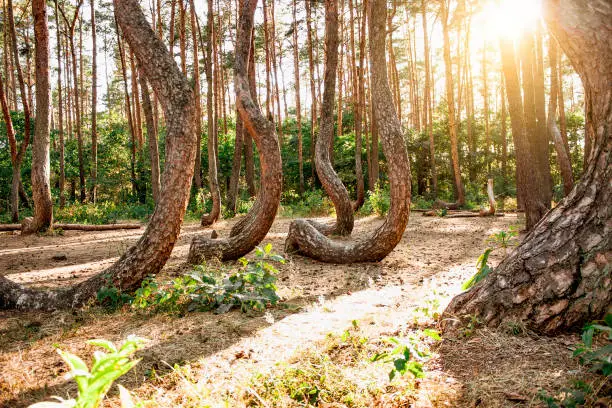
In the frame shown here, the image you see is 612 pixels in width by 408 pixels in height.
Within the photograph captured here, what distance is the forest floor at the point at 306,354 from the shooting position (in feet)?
6.45

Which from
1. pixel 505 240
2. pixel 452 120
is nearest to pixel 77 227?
pixel 505 240

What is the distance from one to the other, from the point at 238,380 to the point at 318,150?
6.32 meters

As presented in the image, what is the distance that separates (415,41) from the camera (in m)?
28.1

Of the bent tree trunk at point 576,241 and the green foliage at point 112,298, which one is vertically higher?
the bent tree trunk at point 576,241

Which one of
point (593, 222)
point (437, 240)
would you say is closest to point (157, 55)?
point (593, 222)

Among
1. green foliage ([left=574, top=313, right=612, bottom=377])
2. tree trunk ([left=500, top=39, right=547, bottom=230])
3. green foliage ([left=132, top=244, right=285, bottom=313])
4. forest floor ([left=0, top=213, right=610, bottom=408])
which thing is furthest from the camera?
tree trunk ([left=500, top=39, right=547, bottom=230])

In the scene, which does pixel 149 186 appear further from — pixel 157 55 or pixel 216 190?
pixel 157 55

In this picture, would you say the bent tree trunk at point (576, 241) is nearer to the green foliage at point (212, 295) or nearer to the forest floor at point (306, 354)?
the forest floor at point (306, 354)

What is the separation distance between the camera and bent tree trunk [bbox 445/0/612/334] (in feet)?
7.29

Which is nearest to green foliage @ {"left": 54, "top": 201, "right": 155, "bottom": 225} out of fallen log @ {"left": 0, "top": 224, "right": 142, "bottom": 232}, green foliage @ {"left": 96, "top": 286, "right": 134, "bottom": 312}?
fallen log @ {"left": 0, "top": 224, "right": 142, "bottom": 232}

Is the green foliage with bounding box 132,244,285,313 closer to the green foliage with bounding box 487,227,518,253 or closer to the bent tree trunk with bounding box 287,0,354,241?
the green foliage with bounding box 487,227,518,253

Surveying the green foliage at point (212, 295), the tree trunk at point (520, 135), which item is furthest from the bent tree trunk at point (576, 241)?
the tree trunk at point (520, 135)

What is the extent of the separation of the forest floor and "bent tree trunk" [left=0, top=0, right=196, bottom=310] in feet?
1.01

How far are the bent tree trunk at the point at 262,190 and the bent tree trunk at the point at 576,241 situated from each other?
3827 millimetres
